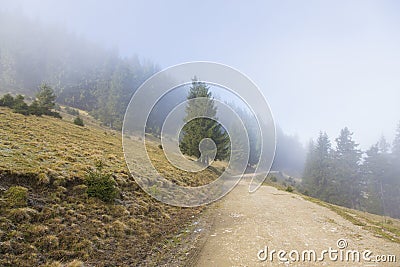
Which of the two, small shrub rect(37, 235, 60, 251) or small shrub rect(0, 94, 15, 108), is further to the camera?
small shrub rect(0, 94, 15, 108)

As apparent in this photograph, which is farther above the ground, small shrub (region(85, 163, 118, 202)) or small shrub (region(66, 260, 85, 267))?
small shrub (region(85, 163, 118, 202))

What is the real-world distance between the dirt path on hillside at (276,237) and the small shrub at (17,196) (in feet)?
19.2

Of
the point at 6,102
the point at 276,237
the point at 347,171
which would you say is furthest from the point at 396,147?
the point at 6,102

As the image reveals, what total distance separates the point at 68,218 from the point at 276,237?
7.74 m

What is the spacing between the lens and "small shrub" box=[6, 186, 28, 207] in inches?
271

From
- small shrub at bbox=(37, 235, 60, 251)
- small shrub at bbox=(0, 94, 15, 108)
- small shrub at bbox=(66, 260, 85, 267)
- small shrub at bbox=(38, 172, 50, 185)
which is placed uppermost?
small shrub at bbox=(0, 94, 15, 108)

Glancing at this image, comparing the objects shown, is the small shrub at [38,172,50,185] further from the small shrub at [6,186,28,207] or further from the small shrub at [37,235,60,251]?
the small shrub at [37,235,60,251]

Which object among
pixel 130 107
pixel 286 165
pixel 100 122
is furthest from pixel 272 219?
pixel 286 165

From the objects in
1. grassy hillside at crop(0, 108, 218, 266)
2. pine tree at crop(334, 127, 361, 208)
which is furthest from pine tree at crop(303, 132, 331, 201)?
grassy hillside at crop(0, 108, 218, 266)

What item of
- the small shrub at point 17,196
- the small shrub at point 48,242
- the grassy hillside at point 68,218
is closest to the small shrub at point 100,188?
the grassy hillside at point 68,218

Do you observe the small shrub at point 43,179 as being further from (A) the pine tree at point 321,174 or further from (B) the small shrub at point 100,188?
(A) the pine tree at point 321,174

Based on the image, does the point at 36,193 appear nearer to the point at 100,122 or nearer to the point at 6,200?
the point at 6,200

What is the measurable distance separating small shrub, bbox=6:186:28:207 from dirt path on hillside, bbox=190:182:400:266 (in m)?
5.85

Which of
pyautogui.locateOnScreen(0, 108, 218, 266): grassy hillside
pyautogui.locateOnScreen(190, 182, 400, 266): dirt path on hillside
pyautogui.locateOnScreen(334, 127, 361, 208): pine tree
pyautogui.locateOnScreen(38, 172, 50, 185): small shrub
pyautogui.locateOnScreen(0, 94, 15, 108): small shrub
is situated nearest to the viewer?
pyautogui.locateOnScreen(0, 108, 218, 266): grassy hillside
